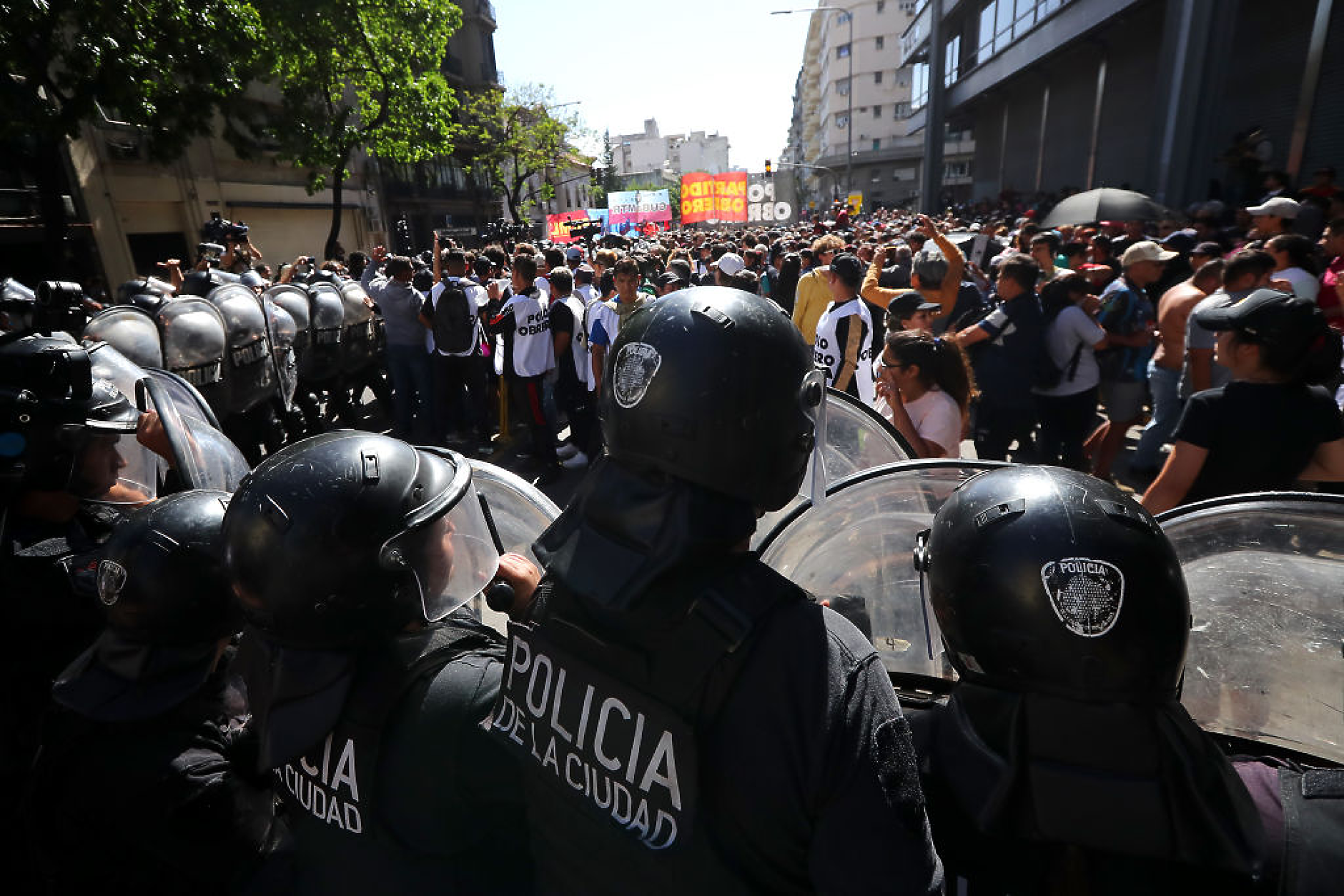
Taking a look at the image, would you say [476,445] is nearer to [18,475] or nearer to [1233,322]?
A: [18,475]

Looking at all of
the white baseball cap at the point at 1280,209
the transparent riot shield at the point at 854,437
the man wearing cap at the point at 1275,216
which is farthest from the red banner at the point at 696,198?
the transparent riot shield at the point at 854,437

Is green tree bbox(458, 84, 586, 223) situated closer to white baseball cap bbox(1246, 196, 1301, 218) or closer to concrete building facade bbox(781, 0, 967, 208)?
concrete building facade bbox(781, 0, 967, 208)

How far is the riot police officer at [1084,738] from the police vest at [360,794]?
→ 2.89ft

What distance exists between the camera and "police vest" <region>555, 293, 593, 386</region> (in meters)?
6.87

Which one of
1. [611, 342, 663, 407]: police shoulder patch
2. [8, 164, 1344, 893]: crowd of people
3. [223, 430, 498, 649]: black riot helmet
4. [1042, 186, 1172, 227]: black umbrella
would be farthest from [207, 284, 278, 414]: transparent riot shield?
[1042, 186, 1172, 227]: black umbrella

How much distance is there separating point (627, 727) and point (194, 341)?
190 inches

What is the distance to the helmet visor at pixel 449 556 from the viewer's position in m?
1.43

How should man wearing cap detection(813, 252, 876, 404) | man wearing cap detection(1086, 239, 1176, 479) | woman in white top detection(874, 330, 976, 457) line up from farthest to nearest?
man wearing cap detection(1086, 239, 1176, 479) → man wearing cap detection(813, 252, 876, 404) → woman in white top detection(874, 330, 976, 457)

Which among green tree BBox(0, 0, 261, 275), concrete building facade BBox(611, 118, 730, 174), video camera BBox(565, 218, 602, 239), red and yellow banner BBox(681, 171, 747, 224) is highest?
concrete building facade BBox(611, 118, 730, 174)

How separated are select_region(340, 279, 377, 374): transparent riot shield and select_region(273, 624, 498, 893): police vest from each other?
21.9ft

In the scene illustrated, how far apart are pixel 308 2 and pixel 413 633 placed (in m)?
18.7

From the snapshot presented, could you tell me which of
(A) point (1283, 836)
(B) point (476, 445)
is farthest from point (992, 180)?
(A) point (1283, 836)

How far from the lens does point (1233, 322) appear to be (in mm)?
2361

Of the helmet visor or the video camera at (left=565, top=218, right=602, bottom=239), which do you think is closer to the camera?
the helmet visor
